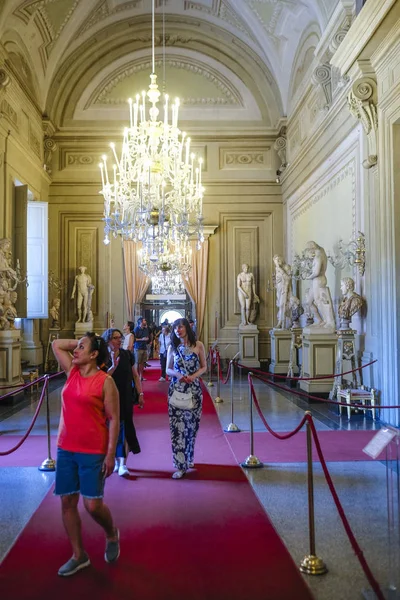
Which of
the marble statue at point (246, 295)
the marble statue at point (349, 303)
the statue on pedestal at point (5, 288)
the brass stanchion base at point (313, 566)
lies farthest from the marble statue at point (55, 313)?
the brass stanchion base at point (313, 566)

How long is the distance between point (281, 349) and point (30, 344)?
6.05 metres

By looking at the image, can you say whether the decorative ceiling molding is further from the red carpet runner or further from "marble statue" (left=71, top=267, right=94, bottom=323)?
the red carpet runner

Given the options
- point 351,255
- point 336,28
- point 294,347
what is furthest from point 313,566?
point 336,28

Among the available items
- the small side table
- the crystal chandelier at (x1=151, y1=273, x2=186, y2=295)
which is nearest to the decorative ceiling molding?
the crystal chandelier at (x1=151, y1=273, x2=186, y2=295)

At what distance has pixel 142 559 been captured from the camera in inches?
115

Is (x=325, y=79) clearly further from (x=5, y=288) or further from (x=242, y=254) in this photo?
(x=5, y=288)

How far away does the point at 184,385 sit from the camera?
4.54 meters

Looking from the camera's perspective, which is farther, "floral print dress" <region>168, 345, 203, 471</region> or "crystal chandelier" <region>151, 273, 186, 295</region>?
"crystal chandelier" <region>151, 273, 186, 295</region>

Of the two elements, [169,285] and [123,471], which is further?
[169,285]

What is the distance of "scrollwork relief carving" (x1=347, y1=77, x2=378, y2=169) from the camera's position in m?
7.26

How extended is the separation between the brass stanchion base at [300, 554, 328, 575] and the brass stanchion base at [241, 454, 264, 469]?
1.94 meters

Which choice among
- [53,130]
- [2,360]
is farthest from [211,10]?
[2,360]

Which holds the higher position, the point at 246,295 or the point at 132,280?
the point at 132,280

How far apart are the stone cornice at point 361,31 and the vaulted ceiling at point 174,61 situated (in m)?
5.35
